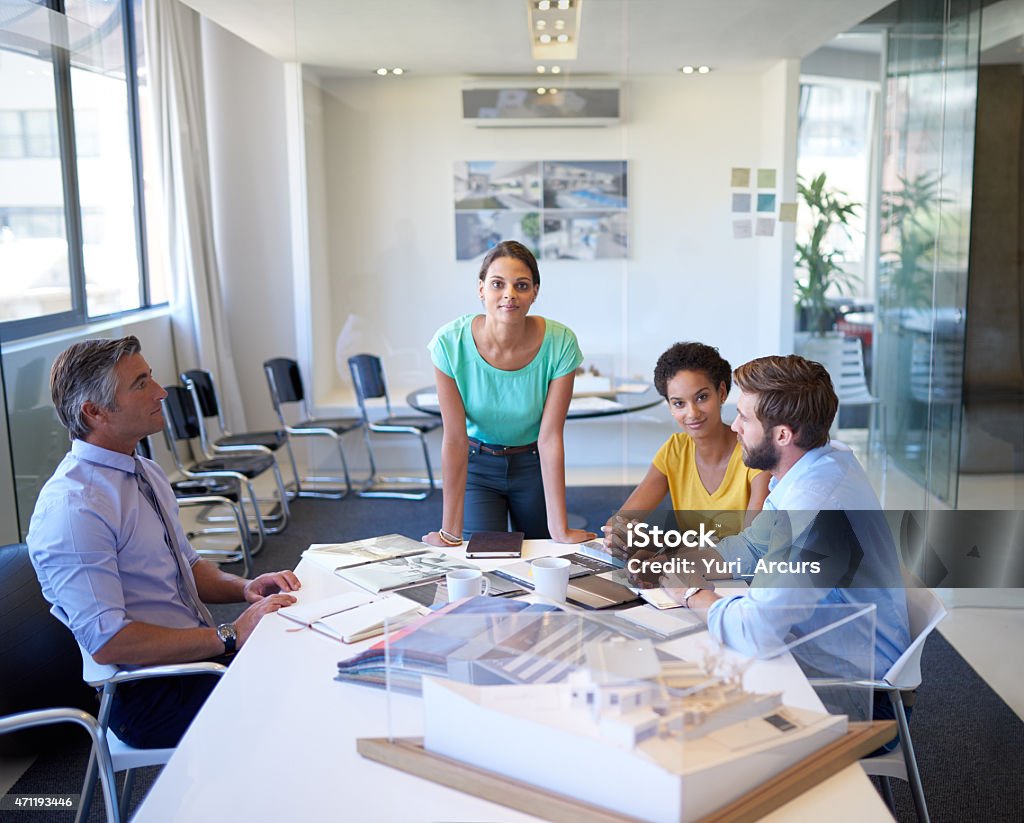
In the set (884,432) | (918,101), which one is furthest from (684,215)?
(884,432)

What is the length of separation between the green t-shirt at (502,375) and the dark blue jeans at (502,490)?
0.11 meters

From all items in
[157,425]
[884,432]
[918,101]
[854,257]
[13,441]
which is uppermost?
[918,101]

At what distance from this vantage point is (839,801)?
53.4 inches

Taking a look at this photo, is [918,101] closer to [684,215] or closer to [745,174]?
[745,174]

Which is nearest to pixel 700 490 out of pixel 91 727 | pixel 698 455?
pixel 698 455

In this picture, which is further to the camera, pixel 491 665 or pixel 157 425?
pixel 157 425

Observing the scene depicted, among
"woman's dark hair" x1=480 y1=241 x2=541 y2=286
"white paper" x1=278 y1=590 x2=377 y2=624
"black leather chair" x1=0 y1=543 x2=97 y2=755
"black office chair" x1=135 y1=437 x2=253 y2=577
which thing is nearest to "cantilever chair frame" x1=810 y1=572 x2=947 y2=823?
"white paper" x1=278 y1=590 x2=377 y2=624

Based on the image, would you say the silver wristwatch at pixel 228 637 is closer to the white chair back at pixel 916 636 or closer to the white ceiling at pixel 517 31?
the white chair back at pixel 916 636

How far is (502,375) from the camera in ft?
9.98

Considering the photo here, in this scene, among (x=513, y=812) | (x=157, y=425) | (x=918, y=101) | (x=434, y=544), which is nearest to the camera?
(x=513, y=812)

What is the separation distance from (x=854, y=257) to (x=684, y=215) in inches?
38.8

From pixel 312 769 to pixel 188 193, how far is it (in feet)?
18.3

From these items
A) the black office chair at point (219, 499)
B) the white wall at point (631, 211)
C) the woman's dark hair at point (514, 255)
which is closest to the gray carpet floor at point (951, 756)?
the black office chair at point (219, 499)

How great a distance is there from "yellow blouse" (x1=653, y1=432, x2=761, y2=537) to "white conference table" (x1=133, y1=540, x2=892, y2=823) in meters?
1.02
